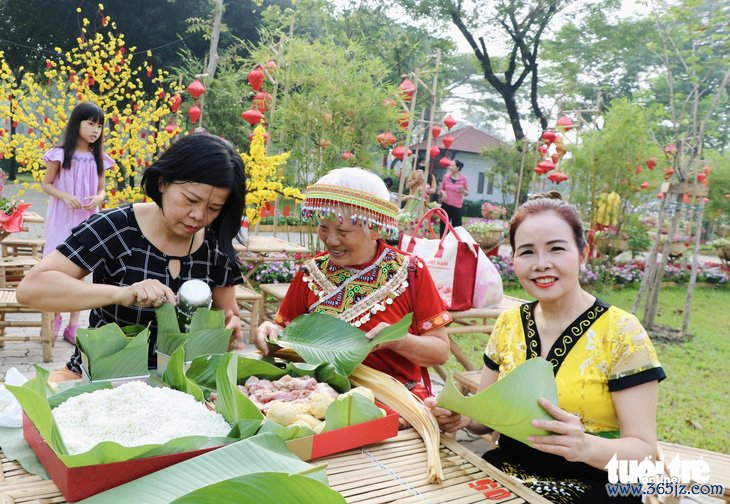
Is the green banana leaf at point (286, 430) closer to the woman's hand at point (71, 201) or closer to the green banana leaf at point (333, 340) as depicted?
the green banana leaf at point (333, 340)

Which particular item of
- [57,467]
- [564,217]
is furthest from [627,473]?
[57,467]

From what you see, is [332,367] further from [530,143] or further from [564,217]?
[530,143]

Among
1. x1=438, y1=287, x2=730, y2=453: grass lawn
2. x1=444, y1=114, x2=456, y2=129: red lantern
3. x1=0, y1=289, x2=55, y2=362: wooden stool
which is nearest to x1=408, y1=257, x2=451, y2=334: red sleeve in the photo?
x1=438, y1=287, x2=730, y2=453: grass lawn

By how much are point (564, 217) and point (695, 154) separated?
5.62 meters

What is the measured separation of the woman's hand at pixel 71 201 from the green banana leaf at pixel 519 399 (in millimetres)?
4325

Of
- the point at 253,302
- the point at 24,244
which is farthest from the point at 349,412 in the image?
the point at 24,244

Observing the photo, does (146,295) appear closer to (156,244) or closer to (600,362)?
(156,244)

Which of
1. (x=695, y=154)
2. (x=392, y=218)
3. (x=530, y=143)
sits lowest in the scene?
(x=392, y=218)

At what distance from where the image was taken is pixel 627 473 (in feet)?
4.85

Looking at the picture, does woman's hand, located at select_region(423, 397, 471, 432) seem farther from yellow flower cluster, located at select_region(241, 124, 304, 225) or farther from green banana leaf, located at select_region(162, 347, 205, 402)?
yellow flower cluster, located at select_region(241, 124, 304, 225)

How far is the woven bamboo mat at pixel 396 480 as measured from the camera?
1069 mm

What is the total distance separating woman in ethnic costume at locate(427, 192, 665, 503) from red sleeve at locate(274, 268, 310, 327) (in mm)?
870

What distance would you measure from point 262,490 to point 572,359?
115 cm

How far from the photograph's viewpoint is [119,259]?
1.97m
